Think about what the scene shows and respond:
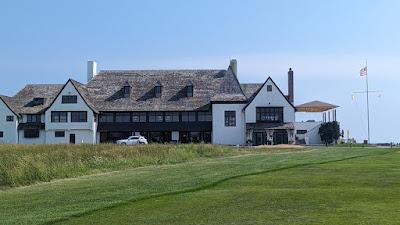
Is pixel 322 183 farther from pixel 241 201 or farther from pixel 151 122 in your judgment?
pixel 151 122

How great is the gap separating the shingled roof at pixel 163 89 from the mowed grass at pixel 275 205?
58667 mm

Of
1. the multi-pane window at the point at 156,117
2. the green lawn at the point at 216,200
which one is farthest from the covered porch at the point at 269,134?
the green lawn at the point at 216,200

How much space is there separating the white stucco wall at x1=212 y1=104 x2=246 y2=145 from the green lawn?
176 ft

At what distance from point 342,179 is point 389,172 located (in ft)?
12.7

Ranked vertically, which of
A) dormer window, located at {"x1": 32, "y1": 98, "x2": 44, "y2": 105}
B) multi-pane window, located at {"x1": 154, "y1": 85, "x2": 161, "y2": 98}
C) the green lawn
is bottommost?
the green lawn

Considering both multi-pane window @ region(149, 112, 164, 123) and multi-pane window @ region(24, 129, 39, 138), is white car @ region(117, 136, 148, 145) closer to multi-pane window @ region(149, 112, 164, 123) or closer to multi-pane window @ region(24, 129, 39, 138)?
multi-pane window @ region(149, 112, 164, 123)

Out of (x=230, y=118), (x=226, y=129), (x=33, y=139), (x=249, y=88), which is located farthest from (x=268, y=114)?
(x=33, y=139)

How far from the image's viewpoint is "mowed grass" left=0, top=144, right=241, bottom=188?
26234 millimetres

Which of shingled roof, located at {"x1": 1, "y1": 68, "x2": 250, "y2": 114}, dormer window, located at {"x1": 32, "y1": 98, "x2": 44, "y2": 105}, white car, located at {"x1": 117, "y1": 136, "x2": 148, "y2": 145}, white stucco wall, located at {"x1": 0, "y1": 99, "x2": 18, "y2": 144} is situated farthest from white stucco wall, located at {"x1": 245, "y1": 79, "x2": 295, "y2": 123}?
white stucco wall, located at {"x1": 0, "y1": 99, "x2": 18, "y2": 144}

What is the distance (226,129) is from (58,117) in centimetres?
2227

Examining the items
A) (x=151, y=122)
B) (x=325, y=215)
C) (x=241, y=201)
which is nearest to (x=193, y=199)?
(x=241, y=201)

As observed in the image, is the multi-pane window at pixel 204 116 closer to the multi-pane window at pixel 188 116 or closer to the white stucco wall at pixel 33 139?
the multi-pane window at pixel 188 116

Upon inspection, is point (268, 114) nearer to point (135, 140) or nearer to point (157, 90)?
point (157, 90)

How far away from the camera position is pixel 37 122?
265 feet
